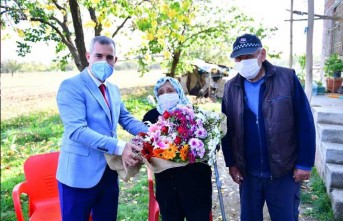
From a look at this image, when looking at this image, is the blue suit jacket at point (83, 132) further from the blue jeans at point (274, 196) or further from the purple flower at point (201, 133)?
the blue jeans at point (274, 196)

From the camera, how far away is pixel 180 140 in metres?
2.21

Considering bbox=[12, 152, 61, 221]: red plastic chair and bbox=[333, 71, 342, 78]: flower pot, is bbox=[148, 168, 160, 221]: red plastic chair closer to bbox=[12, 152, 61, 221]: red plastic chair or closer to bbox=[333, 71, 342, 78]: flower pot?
bbox=[12, 152, 61, 221]: red plastic chair

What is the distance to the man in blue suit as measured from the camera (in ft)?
7.30

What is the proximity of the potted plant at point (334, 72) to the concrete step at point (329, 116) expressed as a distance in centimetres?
212

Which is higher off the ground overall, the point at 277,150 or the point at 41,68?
the point at 41,68

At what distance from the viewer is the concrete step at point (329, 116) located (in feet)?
15.4

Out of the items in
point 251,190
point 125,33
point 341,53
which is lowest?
point 251,190

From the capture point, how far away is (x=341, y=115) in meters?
4.64

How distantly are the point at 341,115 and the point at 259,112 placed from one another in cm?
290

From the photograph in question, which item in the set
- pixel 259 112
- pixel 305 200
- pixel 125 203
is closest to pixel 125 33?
pixel 125 203

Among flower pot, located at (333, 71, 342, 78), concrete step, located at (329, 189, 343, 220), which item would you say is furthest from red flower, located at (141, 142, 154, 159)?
flower pot, located at (333, 71, 342, 78)

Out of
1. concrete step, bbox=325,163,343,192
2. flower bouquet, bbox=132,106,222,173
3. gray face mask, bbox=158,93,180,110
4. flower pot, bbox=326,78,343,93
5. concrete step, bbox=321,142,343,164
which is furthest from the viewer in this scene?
flower pot, bbox=326,78,343,93

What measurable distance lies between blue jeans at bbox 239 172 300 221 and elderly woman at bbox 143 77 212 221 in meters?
0.40

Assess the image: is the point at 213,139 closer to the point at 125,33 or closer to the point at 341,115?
the point at 341,115
